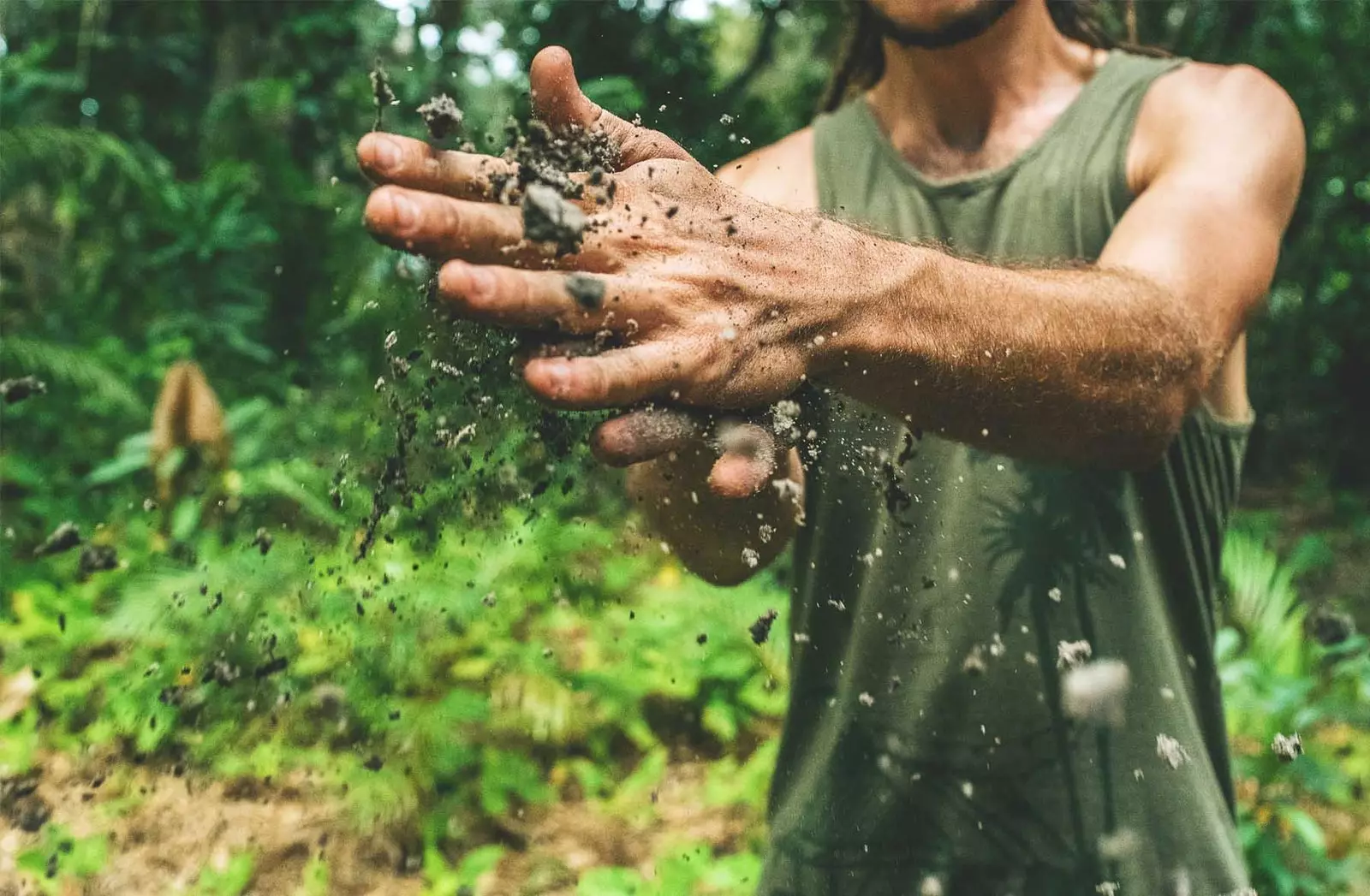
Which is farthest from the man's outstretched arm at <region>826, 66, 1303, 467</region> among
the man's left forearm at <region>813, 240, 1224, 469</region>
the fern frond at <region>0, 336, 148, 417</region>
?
the fern frond at <region>0, 336, 148, 417</region>

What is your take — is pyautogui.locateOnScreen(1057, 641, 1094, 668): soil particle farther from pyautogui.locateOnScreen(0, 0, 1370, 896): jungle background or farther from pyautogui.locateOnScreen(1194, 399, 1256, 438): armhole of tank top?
pyautogui.locateOnScreen(0, 0, 1370, 896): jungle background

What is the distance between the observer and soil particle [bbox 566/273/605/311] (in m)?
0.76

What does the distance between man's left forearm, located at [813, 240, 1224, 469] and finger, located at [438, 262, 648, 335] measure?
0.23m

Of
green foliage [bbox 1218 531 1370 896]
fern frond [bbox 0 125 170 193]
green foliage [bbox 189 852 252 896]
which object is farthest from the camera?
fern frond [bbox 0 125 170 193]

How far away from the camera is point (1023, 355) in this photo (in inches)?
39.9

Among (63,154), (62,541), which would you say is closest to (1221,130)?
(62,541)

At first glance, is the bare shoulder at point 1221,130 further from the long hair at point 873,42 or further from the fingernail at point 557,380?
the fingernail at point 557,380

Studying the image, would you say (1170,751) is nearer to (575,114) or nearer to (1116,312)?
(1116,312)

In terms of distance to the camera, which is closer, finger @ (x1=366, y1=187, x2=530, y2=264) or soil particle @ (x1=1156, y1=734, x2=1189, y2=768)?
finger @ (x1=366, y1=187, x2=530, y2=264)

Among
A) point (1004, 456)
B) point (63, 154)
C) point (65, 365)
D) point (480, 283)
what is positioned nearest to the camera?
point (480, 283)

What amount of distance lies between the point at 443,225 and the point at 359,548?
18.9 inches

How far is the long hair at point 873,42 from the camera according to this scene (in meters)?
1.75

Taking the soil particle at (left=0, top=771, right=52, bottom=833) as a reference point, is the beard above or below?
above

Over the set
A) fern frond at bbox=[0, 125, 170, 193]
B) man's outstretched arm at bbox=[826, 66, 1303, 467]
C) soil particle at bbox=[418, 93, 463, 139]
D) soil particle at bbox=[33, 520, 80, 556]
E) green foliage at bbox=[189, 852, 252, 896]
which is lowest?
green foliage at bbox=[189, 852, 252, 896]
